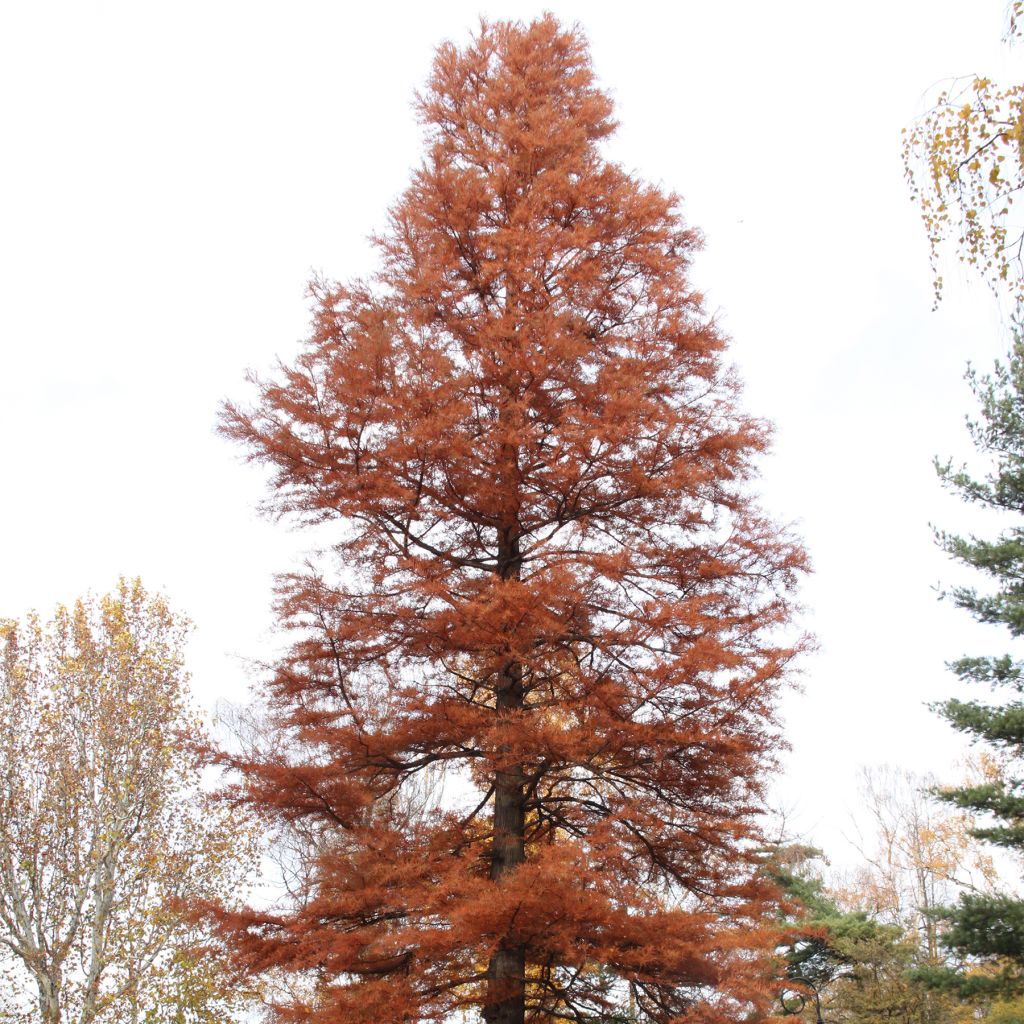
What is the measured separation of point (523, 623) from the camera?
7.37 m

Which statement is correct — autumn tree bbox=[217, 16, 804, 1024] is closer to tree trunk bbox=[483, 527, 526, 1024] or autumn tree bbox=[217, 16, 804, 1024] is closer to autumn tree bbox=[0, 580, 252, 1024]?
tree trunk bbox=[483, 527, 526, 1024]

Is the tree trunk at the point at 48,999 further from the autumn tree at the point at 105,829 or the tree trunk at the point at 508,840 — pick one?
the tree trunk at the point at 508,840

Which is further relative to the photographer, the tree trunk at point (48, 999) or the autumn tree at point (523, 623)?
the tree trunk at point (48, 999)

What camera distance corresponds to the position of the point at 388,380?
8164mm

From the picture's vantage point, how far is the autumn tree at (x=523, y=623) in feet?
Answer: 22.7

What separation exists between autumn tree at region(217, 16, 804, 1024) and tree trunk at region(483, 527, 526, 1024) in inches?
1.2

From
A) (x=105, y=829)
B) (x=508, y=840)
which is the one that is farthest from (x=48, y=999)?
(x=508, y=840)

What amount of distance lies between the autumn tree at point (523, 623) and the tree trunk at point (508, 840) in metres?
0.03

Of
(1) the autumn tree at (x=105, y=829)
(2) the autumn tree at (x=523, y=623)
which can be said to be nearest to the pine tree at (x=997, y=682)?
(2) the autumn tree at (x=523, y=623)

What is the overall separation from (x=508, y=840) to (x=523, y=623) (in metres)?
1.98

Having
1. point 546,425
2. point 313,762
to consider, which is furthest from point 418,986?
point 546,425

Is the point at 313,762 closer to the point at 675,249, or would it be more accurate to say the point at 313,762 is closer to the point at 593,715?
the point at 593,715

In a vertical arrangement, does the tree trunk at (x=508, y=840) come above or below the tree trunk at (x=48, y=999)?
above

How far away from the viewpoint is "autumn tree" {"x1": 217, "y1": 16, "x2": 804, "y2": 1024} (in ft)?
22.7
